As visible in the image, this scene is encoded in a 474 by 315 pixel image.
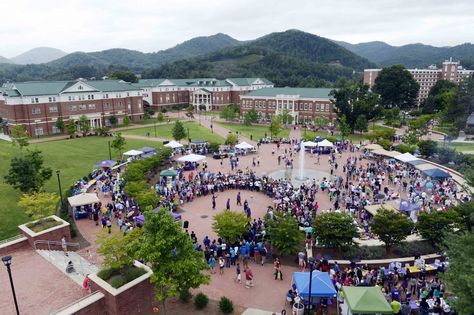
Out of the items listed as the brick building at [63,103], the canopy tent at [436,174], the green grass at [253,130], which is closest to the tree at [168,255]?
the canopy tent at [436,174]

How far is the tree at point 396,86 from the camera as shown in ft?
273

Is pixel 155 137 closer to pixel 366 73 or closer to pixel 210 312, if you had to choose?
pixel 210 312

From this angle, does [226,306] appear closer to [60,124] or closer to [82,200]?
[82,200]

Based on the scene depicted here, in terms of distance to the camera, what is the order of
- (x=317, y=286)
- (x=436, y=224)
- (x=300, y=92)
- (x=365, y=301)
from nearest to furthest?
(x=365, y=301)
(x=317, y=286)
(x=436, y=224)
(x=300, y=92)

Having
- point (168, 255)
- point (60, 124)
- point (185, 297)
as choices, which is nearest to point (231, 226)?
point (185, 297)

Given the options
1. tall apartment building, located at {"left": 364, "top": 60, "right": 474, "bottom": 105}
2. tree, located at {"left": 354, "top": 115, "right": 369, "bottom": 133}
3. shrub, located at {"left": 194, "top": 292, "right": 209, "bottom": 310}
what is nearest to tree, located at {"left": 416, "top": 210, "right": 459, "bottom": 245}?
shrub, located at {"left": 194, "top": 292, "right": 209, "bottom": 310}

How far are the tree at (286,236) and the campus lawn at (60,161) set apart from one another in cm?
1620

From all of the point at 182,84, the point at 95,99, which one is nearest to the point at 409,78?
the point at 182,84

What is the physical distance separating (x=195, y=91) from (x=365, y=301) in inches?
3462

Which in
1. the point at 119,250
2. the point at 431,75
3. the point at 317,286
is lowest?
the point at 317,286

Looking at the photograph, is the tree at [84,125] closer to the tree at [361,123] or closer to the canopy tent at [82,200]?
the canopy tent at [82,200]

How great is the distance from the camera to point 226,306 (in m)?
13.7

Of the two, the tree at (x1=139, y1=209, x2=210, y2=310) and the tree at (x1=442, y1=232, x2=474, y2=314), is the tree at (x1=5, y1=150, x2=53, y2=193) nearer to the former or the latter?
the tree at (x1=139, y1=209, x2=210, y2=310)

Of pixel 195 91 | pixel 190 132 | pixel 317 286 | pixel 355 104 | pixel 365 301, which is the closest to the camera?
pixel 365 301
